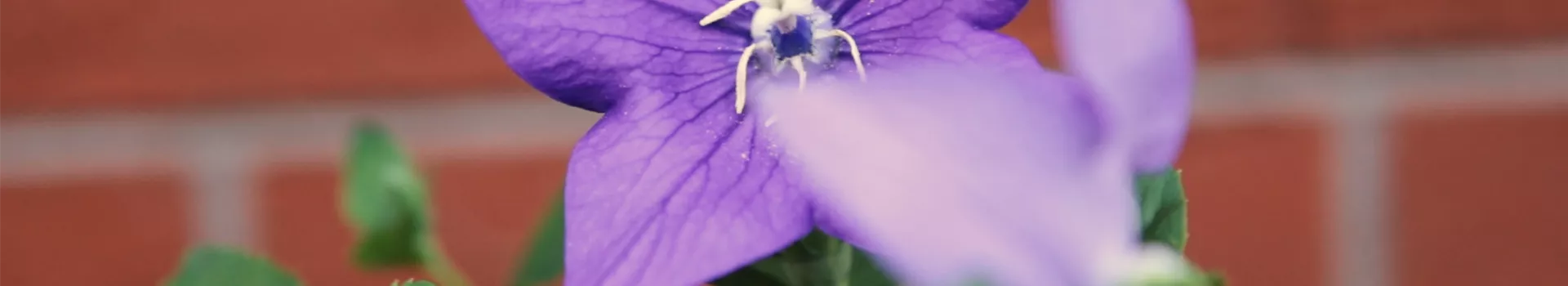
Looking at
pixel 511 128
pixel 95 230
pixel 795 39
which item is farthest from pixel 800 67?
pixel 95 230

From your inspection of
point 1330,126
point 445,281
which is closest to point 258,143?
point 445,281

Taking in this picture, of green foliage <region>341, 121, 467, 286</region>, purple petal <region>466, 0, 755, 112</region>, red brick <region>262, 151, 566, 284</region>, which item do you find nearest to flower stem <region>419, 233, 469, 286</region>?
green foliage <region>341, 121, 467, 286</region>

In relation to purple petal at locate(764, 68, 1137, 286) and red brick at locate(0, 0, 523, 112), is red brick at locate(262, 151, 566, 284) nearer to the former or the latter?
red brick at locate(0, 0, 523, 112)

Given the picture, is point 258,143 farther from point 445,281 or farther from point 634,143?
point 634,143

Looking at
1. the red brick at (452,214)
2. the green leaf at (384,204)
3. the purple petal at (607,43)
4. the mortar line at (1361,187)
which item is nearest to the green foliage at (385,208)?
the green leaf at (384,204)

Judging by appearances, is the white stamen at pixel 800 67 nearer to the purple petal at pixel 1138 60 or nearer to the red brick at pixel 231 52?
the purple petal at pixel 1138 60
